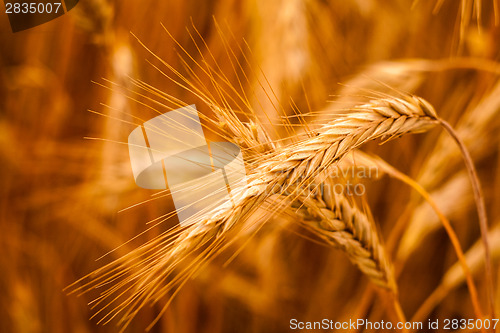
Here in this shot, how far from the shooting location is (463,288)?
57cm

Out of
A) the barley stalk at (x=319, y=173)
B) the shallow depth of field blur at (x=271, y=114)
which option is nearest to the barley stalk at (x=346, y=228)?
the barley stalk at (x=319, y=173)

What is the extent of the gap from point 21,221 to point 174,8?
0.46 meters

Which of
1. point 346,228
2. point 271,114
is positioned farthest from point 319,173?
point 271,114

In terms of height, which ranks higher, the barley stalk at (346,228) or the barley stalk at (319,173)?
the barley stalk at (319,173)

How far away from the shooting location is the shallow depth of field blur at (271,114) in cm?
53

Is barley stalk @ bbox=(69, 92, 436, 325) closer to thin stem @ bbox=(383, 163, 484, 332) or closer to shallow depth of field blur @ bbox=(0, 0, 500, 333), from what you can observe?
thin stem @ bbox=(383, 163, 484, 332)

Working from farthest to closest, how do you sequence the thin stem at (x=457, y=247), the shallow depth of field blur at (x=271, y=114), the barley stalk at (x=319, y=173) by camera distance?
1. the shallow depth of field blur at (x=271, y=114)
2. the thin stem at (x=457, y=247)
3. the barley stalk at (x=319, y=173)

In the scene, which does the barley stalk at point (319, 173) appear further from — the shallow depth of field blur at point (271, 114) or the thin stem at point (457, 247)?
the shallow depth of field blur at point (271, 114)

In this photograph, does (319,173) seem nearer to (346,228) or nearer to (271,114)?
(346,228)

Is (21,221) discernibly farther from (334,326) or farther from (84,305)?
(334,326)

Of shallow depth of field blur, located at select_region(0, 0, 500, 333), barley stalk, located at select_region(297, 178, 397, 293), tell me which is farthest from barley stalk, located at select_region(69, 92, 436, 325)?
shallow depth of field blur, located at select_region(0, 0, 500, 333)

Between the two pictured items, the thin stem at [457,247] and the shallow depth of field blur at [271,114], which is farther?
the shallow depth of field blur at [271,114]

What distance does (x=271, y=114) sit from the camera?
0.48 m

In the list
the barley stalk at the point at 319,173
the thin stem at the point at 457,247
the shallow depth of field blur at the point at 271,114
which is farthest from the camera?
the shallow depth of field blur at the point at 271,114
